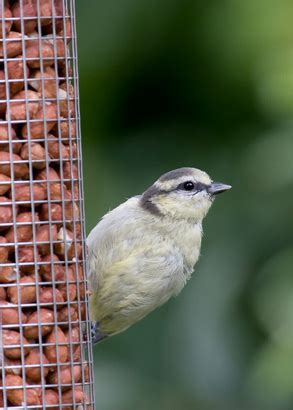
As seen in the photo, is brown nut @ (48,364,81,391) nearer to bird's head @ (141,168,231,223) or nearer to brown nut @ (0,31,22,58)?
brown nut @ (0,31,22,58)

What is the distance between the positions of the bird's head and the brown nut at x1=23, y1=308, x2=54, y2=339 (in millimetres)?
1658

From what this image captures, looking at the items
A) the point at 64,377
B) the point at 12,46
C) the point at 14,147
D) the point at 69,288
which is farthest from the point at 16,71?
the point at 64,377

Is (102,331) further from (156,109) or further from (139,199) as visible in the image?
(156,109)

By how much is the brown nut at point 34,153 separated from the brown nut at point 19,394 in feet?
3.00

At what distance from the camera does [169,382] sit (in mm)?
8391

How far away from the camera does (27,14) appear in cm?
544

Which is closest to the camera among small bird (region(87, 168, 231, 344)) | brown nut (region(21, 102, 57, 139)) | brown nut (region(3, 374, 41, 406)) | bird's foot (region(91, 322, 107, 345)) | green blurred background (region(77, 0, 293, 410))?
brown nut (region(3, 374, 41, 406))

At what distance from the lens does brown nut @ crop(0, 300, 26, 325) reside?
5.34 metres

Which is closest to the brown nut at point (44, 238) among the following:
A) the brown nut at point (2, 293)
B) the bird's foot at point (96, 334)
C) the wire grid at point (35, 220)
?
the wire grid at point (35, 220)

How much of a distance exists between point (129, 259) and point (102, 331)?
495mm

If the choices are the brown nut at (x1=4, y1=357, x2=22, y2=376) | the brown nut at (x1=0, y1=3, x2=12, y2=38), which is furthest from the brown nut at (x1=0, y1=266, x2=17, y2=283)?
the brown nut at (x1=0, y1=3, x2=12, y2=38)

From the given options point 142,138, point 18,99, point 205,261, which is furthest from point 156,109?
point 18,99

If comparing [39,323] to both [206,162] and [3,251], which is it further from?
[206,162]

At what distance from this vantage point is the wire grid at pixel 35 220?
17.6ft
